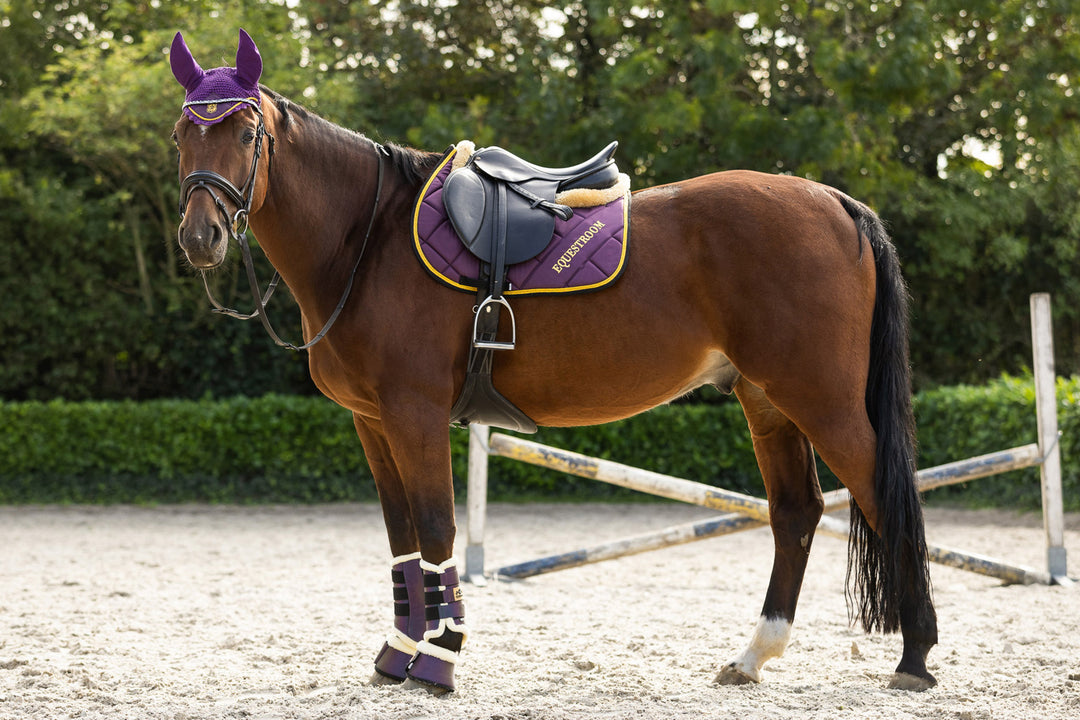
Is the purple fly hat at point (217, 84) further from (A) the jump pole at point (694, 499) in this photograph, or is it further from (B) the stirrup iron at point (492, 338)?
(A) the jump pole at point (694, 499)

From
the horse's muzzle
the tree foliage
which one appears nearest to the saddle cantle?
the horse's muzzle

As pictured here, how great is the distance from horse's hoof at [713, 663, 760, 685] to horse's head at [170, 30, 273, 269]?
95.9 inches

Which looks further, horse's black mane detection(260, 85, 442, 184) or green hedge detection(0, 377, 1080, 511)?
green hedge detection(0, 377, 1080, 511)

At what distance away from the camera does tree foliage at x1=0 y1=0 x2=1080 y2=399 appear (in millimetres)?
10188

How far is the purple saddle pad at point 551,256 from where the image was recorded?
3.33m

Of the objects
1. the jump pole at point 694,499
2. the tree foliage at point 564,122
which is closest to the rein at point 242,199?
the jump pole at point 694,499

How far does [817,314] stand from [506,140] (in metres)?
8.51

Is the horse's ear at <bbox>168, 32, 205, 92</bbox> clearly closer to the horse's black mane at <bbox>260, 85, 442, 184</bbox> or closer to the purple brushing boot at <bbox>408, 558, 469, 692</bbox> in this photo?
the horse's black mane at <bbox>260, 85, 442, 184</bbox>

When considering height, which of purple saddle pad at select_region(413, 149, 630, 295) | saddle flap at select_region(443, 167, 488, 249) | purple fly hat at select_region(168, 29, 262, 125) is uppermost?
purple fly hat at select_region(168, 29, 262, 125)

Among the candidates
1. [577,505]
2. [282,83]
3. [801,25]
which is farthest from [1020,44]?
[282,83]

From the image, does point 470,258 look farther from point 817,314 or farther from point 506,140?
point 506,140

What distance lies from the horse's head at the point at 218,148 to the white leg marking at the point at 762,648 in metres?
2.45

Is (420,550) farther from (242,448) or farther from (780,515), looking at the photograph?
(242,448)

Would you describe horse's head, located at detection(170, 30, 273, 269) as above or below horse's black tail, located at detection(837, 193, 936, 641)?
above
